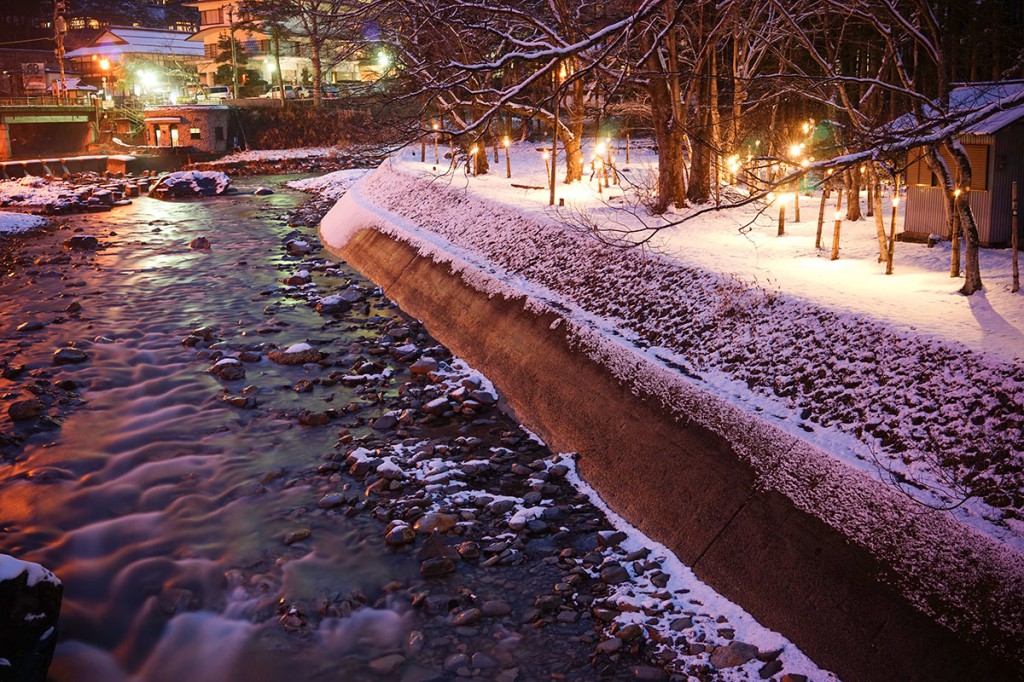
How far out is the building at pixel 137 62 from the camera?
6894 centimetres

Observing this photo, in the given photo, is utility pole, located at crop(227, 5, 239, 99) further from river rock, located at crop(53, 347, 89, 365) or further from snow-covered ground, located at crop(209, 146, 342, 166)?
river rock, located at crop(53, 347, 89, 365)

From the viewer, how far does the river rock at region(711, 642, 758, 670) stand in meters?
6.29

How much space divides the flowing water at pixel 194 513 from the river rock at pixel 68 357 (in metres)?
0.23

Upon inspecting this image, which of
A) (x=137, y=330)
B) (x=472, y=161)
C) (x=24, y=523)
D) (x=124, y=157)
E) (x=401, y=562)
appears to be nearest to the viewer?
(x=401, y=562)

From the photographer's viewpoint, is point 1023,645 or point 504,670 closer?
point 1023,645

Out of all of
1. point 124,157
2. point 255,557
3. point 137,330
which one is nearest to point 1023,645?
point 255,557

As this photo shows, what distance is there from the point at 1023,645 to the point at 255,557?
6.58 metres

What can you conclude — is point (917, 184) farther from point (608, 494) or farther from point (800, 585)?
point (800, 585)

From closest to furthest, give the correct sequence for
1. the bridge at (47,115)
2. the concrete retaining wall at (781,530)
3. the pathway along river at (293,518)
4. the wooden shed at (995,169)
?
the concrete retaining wall at (781,530) → the pathway along river at (293,518) → the wooden shed at (995,169) → the bridge at (47,115)

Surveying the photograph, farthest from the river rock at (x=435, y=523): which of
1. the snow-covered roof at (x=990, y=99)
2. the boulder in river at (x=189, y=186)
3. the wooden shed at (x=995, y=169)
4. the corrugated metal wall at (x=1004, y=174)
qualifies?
the boulder in river at (x=189, y=186)

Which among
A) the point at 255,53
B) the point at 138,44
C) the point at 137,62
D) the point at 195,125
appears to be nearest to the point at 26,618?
the point at 195,125

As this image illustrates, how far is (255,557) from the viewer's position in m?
8.29

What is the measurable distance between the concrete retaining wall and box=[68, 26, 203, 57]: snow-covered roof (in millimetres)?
71080

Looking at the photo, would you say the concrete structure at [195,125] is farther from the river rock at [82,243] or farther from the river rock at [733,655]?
the river rock at [733,655]
